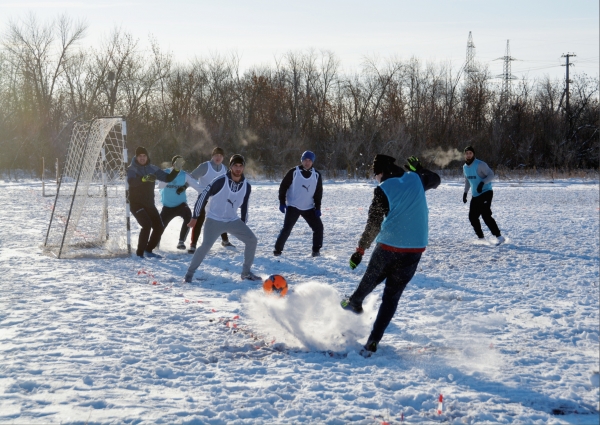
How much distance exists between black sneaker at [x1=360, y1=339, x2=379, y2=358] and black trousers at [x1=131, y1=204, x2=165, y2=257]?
5.68 meters

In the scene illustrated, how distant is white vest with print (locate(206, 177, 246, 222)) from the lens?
26.0 feet

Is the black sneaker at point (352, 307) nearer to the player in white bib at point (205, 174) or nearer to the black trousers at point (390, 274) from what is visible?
the black trousers at point (390, 274)

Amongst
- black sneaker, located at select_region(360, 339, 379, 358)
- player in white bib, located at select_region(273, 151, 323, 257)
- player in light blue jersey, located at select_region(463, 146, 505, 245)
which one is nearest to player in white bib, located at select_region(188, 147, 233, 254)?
player in white bib, located at select_region(273, 151, 323, 257)

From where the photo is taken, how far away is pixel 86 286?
323 inches

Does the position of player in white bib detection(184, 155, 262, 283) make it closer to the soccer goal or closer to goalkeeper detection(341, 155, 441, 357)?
the soccer goal

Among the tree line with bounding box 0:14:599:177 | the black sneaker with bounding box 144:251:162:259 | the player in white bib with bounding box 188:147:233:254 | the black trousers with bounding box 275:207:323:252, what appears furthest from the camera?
the tree line with bounding box 0:14:599:177

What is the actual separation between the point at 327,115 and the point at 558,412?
42.1 meters

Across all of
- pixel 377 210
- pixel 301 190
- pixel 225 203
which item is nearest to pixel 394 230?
pixel 377 210

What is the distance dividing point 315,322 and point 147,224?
5.06m

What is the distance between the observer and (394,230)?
5090mm

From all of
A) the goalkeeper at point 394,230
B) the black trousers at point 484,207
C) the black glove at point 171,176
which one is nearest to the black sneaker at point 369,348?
the goalkeeper at point 394,230

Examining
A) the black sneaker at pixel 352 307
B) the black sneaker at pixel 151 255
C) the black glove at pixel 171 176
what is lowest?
the black sneaker at pixel 151 255

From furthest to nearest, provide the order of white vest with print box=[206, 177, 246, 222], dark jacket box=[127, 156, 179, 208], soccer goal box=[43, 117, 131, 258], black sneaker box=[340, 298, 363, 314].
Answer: soccer goal box=[43, 117, 131, 258] < dark jacket box=[127, 156, 179, 208] < white vest with print box=[206, 177, 246, 222] < black sneaker box=[340, 298, 363, 314]

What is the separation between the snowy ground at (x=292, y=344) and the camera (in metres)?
4.23
